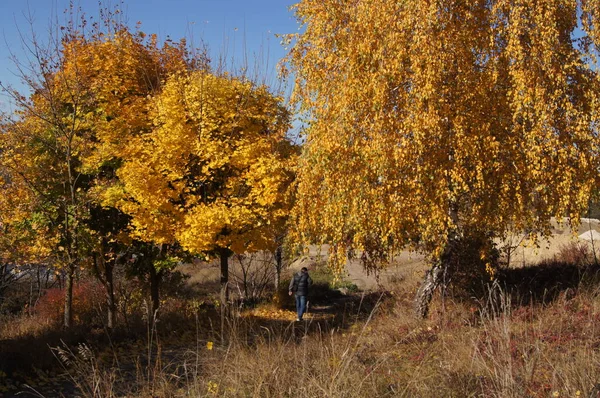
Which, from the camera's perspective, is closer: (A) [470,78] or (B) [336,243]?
(A) [470,78]

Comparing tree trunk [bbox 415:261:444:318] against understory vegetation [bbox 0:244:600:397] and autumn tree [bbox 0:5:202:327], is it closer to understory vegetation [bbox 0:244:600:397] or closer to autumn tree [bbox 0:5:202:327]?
understory vegetation [bbox 0:244:600:397]

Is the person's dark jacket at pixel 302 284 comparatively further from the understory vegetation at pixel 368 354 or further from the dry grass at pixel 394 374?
the dry grass at pixel 394 374

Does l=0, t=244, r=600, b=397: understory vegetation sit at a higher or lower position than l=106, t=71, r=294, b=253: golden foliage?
lower

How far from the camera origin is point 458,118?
7789 mm

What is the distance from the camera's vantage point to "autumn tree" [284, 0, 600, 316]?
25.4 ft

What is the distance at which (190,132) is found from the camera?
12.8 metres

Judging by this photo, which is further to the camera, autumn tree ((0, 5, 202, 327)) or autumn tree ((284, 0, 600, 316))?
autumn tree ((0, 5, 202, 327))

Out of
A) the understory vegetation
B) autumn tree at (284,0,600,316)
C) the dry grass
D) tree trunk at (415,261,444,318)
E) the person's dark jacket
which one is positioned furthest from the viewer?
the person's dark jacket

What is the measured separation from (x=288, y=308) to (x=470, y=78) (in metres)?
11.2

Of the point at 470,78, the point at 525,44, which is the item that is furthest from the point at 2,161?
the point at 525,44

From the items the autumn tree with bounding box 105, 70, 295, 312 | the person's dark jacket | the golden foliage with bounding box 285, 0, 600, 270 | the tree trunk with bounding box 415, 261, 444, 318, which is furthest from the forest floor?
the autumn tree with bounding box 105, 70, 295, 312

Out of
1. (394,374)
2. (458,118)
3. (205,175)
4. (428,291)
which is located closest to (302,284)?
(428,291)

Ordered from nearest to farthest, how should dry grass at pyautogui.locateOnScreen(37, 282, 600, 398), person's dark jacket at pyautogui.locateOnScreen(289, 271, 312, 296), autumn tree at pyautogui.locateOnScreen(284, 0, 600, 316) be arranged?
dry grass at pyautogui.locateOnScreen(37, 282, 600, 398), autumn tree at pyautogui.locateOnScreen(284, 0, 600, 316), person's dark jacket at pyautogui.locateOnScreen(289, 271, 312, 296)

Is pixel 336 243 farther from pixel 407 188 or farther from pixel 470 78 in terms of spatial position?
pixel 470 78
